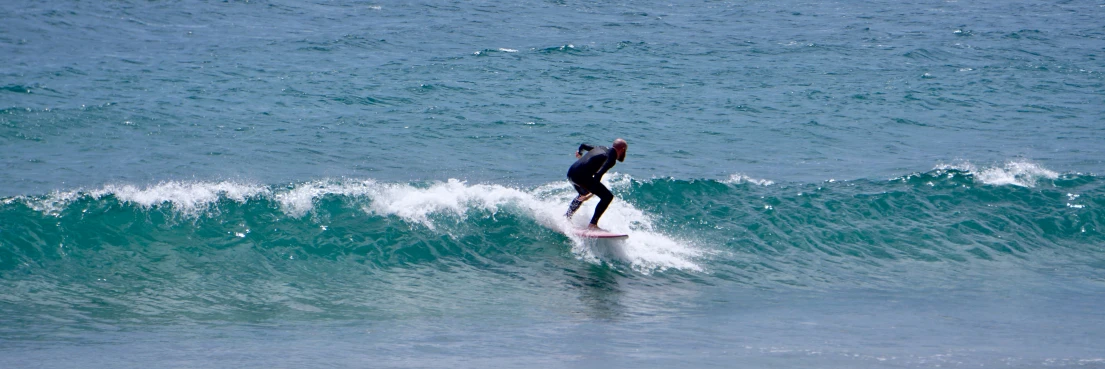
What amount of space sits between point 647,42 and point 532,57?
163 inches

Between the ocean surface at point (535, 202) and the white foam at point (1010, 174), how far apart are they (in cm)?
7

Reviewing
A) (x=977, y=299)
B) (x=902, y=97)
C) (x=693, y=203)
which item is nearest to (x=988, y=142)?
(x=902, y=97)

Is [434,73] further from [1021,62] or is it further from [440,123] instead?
[1021,62]

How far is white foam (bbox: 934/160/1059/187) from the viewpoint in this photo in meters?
14.8

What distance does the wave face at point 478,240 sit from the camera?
10688 millimetres

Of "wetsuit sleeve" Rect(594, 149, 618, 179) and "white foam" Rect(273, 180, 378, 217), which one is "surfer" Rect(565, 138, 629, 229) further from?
"white foam" Rect(273, 180, 378, 217)

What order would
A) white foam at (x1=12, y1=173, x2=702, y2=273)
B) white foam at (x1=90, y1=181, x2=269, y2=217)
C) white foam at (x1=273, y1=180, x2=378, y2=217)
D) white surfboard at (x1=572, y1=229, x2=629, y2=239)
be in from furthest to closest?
white foam at (x1=273, y1=180, x2=378, y2=217), white foam at (x1=90, y1=181, x2=269, y2=217), white foam at (x1=12, y1=173, x2=702, y2=273), white surfboard at (x1=572, y1=229, x2=629, y2=239)

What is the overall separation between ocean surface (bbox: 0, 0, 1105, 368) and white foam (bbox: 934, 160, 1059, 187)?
0.23 ft

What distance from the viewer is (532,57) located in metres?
26.0

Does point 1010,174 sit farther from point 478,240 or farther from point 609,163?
point 478,240

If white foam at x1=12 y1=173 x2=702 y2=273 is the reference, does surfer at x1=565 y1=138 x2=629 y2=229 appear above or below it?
above

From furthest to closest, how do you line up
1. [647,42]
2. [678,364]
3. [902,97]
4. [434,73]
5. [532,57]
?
[647,42] < [532,57] < [434,73] < [902,97] < [678,364]

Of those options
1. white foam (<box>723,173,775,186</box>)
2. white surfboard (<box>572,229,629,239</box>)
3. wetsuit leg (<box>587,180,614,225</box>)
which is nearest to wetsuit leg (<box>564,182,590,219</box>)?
wetsuit leg (<box>587,180,614,225</box>)

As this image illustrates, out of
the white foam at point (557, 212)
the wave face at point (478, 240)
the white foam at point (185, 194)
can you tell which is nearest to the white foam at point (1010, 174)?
the wave face at point (478, 240)
